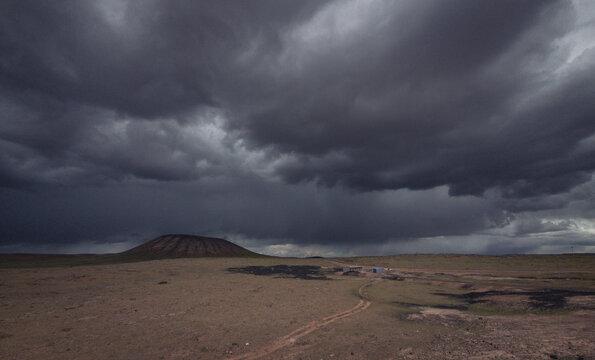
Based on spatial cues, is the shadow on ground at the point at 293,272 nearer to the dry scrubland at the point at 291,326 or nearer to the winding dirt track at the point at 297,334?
the dry scrubland at the point at 291,326

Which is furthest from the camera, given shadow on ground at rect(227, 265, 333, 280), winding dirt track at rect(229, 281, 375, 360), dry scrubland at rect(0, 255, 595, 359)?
shadow on ground at rect(227, 265, 333, 280)

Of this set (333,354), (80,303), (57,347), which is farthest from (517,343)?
(80,303)

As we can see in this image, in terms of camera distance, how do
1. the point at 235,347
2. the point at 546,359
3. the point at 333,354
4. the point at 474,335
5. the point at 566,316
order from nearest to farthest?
the point at 546,359 → the point at 333,354 → the point at 235,347 → the point at 474,335 → the point at 566,316

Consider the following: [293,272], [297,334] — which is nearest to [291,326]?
[297,334]

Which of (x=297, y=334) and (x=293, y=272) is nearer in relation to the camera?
(x=297, y=334)

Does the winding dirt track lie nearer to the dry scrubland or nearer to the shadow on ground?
the dry scrubland

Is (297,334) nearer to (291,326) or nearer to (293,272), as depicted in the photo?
(291,326)

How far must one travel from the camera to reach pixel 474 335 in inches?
698

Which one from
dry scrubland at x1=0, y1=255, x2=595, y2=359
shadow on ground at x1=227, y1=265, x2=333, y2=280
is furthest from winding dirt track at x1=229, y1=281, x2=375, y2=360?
shadow on ground at x1=227, y1=265, x2=333, y2=280

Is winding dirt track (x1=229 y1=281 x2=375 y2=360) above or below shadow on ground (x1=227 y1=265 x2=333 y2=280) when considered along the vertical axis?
above

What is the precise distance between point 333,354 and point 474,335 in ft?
29.9

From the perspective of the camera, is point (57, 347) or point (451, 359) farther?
point (57, 347)

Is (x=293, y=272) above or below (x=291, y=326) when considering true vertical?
below

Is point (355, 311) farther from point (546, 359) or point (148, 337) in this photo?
point (148, 337)
